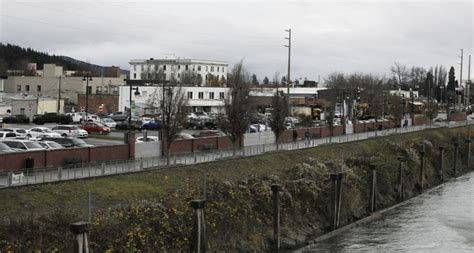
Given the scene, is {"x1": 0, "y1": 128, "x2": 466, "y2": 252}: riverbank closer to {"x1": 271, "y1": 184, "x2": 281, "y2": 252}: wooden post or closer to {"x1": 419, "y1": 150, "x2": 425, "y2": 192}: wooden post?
{"x1": 271, "y1": 184, "x2": 281, "y2": 252}: wooden post

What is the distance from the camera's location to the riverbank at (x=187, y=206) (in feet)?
70.2

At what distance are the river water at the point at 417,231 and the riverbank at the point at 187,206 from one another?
1536mm

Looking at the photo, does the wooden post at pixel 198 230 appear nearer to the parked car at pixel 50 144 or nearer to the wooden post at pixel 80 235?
the wooden post at pixel 80 235

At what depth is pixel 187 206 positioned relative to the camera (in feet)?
86.8

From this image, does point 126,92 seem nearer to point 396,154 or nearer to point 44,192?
point 396,154

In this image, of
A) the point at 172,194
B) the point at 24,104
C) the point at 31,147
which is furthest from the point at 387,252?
the point at 24,104

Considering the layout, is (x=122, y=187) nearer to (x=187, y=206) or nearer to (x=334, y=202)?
(x=187, y=206)

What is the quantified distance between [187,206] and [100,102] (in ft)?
306

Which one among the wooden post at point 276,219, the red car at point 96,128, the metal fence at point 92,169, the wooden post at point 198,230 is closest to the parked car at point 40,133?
the red car at point 96,128

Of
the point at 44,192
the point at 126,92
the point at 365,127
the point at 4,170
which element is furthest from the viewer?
the point at 126,92

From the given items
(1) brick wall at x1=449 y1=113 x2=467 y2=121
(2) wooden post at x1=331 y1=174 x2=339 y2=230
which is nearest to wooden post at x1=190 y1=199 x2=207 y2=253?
(2) wooden post at x1=331 y1=174 x2=339 y2=230

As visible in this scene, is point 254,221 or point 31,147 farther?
point 31,147

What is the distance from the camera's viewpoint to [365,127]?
9069cm

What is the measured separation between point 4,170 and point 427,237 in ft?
79.7
